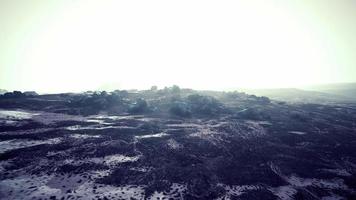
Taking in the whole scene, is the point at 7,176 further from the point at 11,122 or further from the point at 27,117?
the point at 27,117

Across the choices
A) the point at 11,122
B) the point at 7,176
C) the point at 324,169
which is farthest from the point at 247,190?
the point at 11,122

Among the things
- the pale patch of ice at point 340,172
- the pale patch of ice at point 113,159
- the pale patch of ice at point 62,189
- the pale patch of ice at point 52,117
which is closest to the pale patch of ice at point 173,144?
the pale patch of ice at point 113,159

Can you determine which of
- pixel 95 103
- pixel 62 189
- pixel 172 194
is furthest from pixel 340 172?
pixel 95 103

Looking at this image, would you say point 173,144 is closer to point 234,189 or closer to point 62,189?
point 234,189

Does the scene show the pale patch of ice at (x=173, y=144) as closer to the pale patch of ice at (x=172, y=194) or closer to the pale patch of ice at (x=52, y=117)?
the pale patch of ice at (x=172, y=194)

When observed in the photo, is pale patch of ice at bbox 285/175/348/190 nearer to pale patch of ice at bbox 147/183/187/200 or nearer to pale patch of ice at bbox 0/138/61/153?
pale patch of ice at bbox 147/183/187/200

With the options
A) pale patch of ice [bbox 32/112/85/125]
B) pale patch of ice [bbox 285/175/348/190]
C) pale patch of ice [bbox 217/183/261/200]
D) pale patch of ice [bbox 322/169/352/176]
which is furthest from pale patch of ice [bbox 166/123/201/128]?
pale patch of ice [bbox 322/169/352/176]
